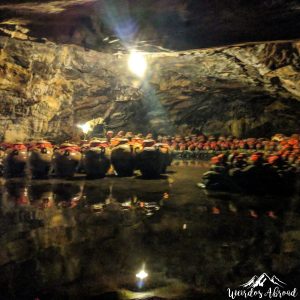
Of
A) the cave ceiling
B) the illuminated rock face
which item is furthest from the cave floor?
the illuminated rock face

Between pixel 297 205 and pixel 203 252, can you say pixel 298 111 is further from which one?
pixel 203 252

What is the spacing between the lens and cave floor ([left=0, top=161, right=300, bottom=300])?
2766 millimetres

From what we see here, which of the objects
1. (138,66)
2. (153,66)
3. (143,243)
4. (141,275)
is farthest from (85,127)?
(141,275)

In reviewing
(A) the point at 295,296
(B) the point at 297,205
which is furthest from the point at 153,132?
(A) the point at 295,296

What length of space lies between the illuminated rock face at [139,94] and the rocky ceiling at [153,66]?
4cm

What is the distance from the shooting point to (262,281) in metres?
2.81

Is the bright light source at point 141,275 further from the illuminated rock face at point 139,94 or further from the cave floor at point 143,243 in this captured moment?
the illuminated rock face at point 139,94

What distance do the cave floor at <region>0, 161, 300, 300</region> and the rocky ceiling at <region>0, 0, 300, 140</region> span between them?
2.69m

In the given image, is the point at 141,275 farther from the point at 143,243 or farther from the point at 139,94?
the point at 139,94

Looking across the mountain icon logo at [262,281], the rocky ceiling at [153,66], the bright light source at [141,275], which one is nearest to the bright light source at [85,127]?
the rocky ceiling at [153,66]

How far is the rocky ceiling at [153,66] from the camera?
4.37 m

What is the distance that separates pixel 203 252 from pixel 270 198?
2468mm

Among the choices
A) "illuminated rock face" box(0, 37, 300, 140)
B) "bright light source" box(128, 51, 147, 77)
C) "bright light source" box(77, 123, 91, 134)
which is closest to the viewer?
"illuminated rock face" box(0, 37, 300, 140)

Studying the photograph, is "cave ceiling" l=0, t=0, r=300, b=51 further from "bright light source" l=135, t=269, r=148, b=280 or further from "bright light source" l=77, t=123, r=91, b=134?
"bright light source" l=77, t=123, r=91, b=134
